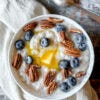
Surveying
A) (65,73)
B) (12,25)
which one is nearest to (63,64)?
(65,73)

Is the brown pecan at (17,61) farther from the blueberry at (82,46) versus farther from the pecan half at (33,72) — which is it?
the blueberry at (82,46)

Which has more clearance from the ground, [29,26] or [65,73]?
[29,26]

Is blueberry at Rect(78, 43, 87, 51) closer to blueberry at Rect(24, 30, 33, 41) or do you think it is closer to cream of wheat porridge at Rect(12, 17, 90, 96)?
cream of wheat porridge at Rect(12, 17, 90, 96)

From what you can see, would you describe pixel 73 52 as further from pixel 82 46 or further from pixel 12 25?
pixel 12 25

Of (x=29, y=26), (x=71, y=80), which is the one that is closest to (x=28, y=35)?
(x=29, y=26)

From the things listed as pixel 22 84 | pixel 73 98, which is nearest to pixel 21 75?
pixel 22 84
